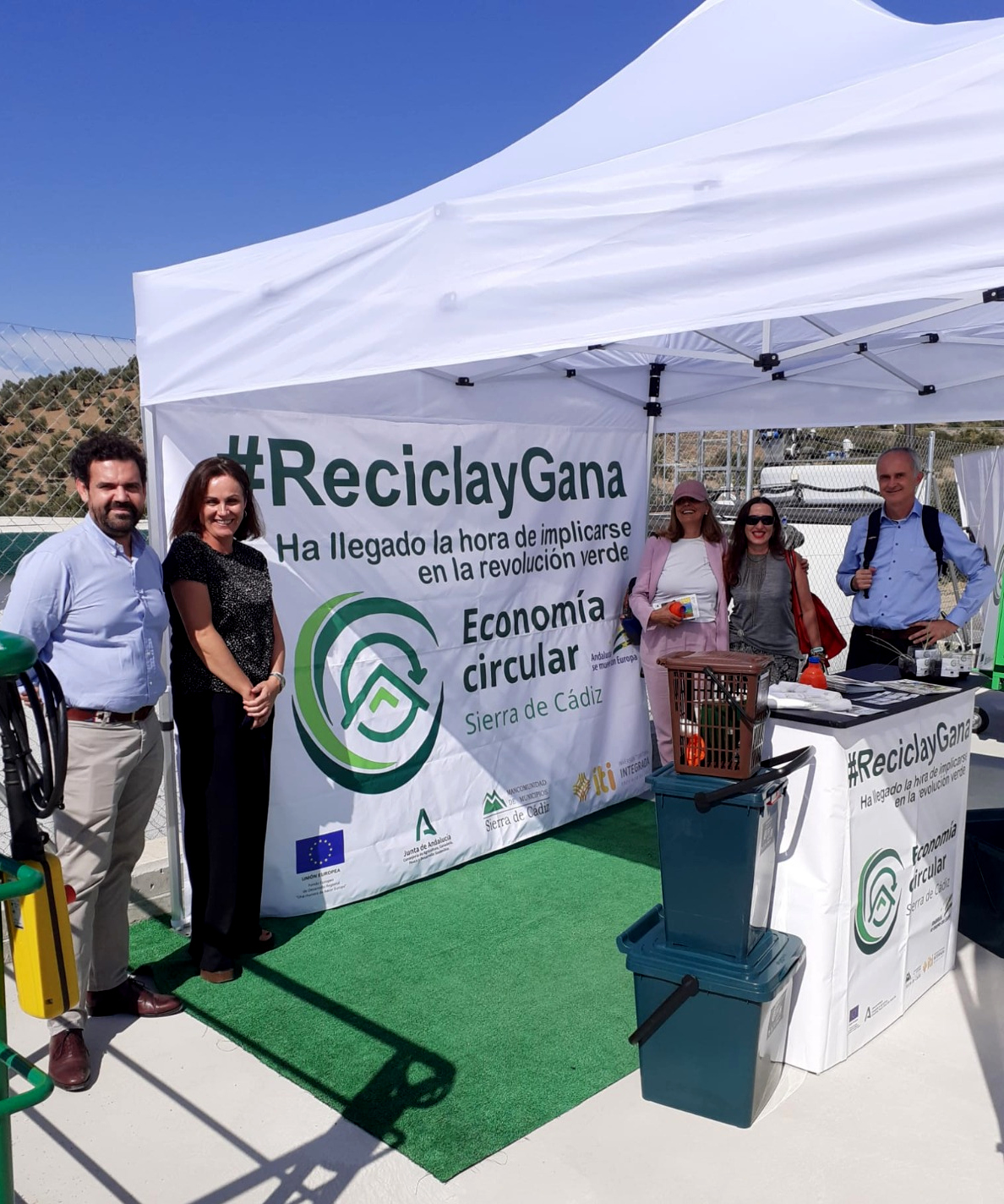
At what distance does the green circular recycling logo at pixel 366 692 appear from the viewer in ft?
13.2

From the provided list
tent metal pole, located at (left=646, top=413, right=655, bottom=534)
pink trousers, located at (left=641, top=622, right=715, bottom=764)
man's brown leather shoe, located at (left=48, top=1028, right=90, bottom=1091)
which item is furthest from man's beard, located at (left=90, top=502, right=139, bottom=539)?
tent metal pole, located at (left=646, top=413, right=655, bottom=534)

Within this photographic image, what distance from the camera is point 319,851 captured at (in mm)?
4043

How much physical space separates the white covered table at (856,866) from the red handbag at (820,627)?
66.1 inches

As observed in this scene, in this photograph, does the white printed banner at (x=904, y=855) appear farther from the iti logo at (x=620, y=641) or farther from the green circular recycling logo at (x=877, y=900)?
the iti logo at (x=620, y=641)

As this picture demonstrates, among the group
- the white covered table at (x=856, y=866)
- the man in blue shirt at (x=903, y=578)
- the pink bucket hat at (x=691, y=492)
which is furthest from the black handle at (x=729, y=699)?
the pink bucket hat at (x=691, y=492)

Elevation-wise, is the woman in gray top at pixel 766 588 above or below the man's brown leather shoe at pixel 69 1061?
above

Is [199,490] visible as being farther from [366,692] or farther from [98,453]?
[366,692]

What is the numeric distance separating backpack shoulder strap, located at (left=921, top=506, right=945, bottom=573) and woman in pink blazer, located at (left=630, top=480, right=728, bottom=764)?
967 millimetres

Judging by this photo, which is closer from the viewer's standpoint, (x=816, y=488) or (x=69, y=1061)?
(x=69, y=1061)

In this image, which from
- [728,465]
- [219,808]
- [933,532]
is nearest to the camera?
[219,808]

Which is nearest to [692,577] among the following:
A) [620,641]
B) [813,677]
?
[620,641]

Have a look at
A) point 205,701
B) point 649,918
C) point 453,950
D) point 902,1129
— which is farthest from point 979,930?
point 205,701

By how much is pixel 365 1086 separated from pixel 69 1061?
2.79 feet

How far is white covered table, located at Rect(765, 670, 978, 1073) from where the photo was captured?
283 centimetres
